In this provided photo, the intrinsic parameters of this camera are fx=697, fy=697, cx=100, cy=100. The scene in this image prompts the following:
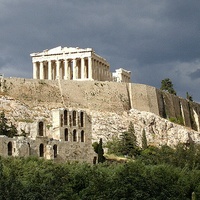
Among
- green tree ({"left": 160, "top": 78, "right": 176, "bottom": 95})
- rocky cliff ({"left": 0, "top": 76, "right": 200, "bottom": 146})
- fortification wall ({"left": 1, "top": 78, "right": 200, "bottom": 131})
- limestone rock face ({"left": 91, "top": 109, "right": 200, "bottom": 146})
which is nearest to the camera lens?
rocky cliff ({"left": 0, "top": 76, "right": 200, "bottom": 146})

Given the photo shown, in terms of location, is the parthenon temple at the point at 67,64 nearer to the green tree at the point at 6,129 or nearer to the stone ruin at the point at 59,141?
the green tree at the point at 6,129

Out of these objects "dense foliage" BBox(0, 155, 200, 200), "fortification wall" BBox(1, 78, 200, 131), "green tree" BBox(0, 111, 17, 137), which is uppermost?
"fortification wall" BBox(1, 78, 200, 131)

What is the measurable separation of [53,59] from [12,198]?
185ft

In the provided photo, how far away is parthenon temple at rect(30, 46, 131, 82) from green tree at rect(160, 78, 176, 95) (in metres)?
14.3

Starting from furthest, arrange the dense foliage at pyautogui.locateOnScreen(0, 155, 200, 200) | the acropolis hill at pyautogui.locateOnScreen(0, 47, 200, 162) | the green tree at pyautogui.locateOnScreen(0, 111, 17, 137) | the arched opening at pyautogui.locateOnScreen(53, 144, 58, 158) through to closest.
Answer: the green tree at pyautogui.locateOnScreen(0, 111, 17, 137), the acropolis hill at pyautogui.locateOnScreen(0, 47, 200, 162), the arched opening at pyautogui.locateOnScreen(53, 144, 58, 158), the dense foliage at pyautogui.locateOnScreen(0, 155, 200, 200)

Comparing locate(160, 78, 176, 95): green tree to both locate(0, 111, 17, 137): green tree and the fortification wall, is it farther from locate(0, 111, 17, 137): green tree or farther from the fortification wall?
locate(0, 111, 17, 137): green tree

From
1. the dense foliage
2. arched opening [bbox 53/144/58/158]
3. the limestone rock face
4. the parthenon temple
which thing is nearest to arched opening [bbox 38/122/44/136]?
arched opening [bbox 53/144/58/158]

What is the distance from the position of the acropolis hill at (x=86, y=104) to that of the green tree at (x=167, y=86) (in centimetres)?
266

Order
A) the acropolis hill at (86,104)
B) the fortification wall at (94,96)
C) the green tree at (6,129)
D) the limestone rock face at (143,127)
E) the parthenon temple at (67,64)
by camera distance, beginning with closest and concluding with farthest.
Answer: the acropolis hill at (86,104), the green tree at (6,129), the fortification wall at (94,96), the limestone rock face at (143,127), the parthenon temple at (67,64)

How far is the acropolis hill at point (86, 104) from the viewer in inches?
2603

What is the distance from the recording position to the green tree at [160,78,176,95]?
113 m

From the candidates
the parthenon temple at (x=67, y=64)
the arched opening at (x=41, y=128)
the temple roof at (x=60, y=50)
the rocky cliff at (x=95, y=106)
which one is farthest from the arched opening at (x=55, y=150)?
the temple roof at (x=60, y=50)

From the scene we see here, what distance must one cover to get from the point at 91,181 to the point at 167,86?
63.3m

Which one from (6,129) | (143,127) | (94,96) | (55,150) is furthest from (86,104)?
(55,150)
